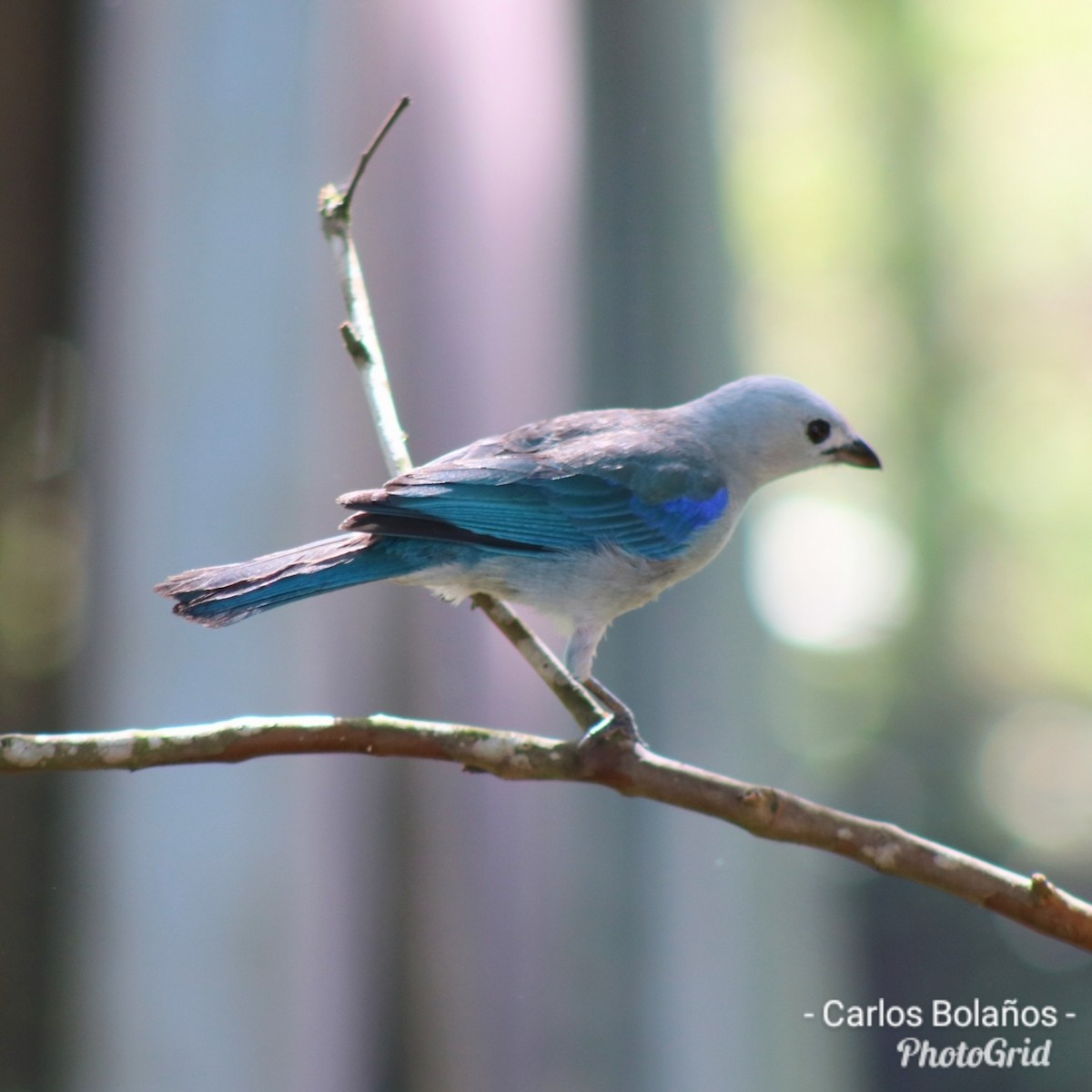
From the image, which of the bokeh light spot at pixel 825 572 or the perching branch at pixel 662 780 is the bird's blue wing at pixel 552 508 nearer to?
the perching branch at pixel 662 780

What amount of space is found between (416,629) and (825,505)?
0.94 m

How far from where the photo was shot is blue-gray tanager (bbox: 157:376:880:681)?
1162 mm

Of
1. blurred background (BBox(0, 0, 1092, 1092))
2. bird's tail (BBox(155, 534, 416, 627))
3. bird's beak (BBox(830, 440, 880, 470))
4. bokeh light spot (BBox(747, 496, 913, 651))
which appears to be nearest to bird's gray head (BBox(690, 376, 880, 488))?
bird's beak (BBox(830, 440, 880, 470))

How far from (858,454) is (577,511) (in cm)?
38

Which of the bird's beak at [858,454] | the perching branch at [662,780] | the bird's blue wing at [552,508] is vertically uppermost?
the bird's beak at [858,454]

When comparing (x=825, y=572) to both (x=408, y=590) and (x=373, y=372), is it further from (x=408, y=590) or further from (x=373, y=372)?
(x=373, y=372)

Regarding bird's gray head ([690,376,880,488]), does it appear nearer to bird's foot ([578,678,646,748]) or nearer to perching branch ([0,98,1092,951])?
bird's foot ([578,678,646,748])

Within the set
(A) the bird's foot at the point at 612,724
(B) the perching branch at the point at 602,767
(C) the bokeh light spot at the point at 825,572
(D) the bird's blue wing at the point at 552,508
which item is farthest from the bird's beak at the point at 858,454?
(C) the bokeh light spot at the point at 825,572

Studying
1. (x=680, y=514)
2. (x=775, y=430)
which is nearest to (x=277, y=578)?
(x=680, y=514)

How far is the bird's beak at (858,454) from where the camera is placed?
1.45 m

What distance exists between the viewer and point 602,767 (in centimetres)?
109

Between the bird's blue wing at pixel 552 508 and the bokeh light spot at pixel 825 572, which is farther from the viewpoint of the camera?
the bokeh light spot at pixel 825 572

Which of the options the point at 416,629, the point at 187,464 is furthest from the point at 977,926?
the point at 187,464

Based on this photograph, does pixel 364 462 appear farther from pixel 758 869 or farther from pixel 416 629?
pixel 758 869
